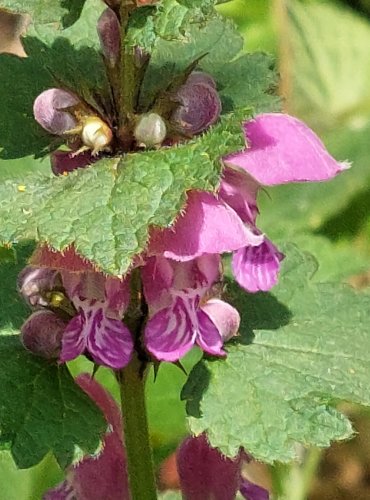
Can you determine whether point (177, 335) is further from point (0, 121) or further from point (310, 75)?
point (310, 75)

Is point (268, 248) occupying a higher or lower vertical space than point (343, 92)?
higher

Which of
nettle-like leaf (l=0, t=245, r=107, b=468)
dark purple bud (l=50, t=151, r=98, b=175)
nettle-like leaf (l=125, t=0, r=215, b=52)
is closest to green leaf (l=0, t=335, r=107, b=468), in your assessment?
nettle-like leaf (l=0, t=245, r=107, b=468)

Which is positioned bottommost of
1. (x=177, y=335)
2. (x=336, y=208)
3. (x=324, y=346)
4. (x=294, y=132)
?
(x=336, y=208)

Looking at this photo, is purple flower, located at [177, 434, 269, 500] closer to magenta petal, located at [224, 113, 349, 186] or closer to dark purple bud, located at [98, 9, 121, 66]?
magenta petal, located at [224, 113, 349, 186]

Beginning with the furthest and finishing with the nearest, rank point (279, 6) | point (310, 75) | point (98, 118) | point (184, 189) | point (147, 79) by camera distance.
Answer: point (310, 75) → point (279, 6) → point (147, 79) → point (98, 118) → point (184, 189)

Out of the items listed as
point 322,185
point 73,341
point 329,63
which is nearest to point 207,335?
point 73,341

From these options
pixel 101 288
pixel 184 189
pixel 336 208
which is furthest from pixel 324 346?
pixel 336 208
